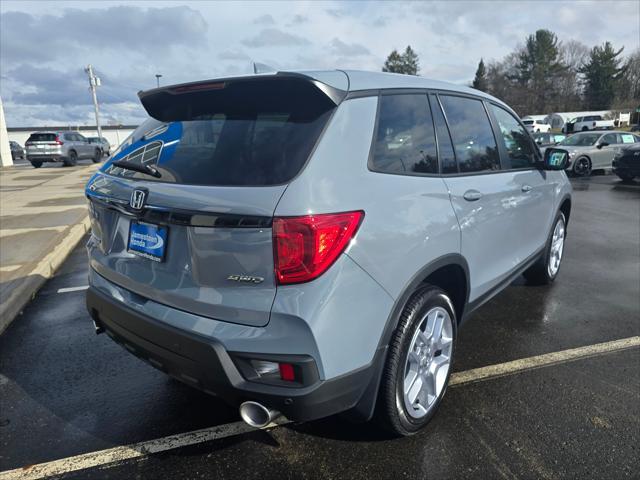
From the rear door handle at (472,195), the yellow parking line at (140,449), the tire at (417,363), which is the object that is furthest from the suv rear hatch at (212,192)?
the rear door handle at (472,195)

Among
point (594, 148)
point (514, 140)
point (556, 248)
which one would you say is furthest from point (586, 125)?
point (514, 140)

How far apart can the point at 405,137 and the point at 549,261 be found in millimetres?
3060

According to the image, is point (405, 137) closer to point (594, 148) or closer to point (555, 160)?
point (555, 160)

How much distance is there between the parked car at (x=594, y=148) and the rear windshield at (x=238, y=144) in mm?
16929

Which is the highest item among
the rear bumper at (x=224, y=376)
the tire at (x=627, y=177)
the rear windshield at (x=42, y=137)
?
the rear windshield at (x=42, y=137)

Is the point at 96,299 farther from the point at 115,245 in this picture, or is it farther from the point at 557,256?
the point at 557,256

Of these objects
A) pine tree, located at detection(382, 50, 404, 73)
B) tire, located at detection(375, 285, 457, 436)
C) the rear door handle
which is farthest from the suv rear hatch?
pine tree, located at detection(382, 50, 404, 73)

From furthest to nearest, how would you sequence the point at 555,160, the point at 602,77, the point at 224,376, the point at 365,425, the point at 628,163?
the point at 602,77 → the point at 628,163 → the point at 555,160 → the point at 365,425 → the point at 224,376

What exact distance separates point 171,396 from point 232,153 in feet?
5.73

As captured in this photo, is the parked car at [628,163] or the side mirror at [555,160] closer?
the side mirror at [555,160]

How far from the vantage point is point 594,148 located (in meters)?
16.8

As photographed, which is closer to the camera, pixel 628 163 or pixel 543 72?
pixel 628 163

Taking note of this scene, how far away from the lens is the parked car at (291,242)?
1.87 m

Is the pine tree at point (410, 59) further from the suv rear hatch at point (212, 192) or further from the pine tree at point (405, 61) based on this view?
the suv rear hatch at point (212, 192)
